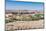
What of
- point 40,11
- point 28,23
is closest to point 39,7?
point 40,11

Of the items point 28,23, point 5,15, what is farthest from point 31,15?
point 5,15

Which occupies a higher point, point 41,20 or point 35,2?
point 35,2
